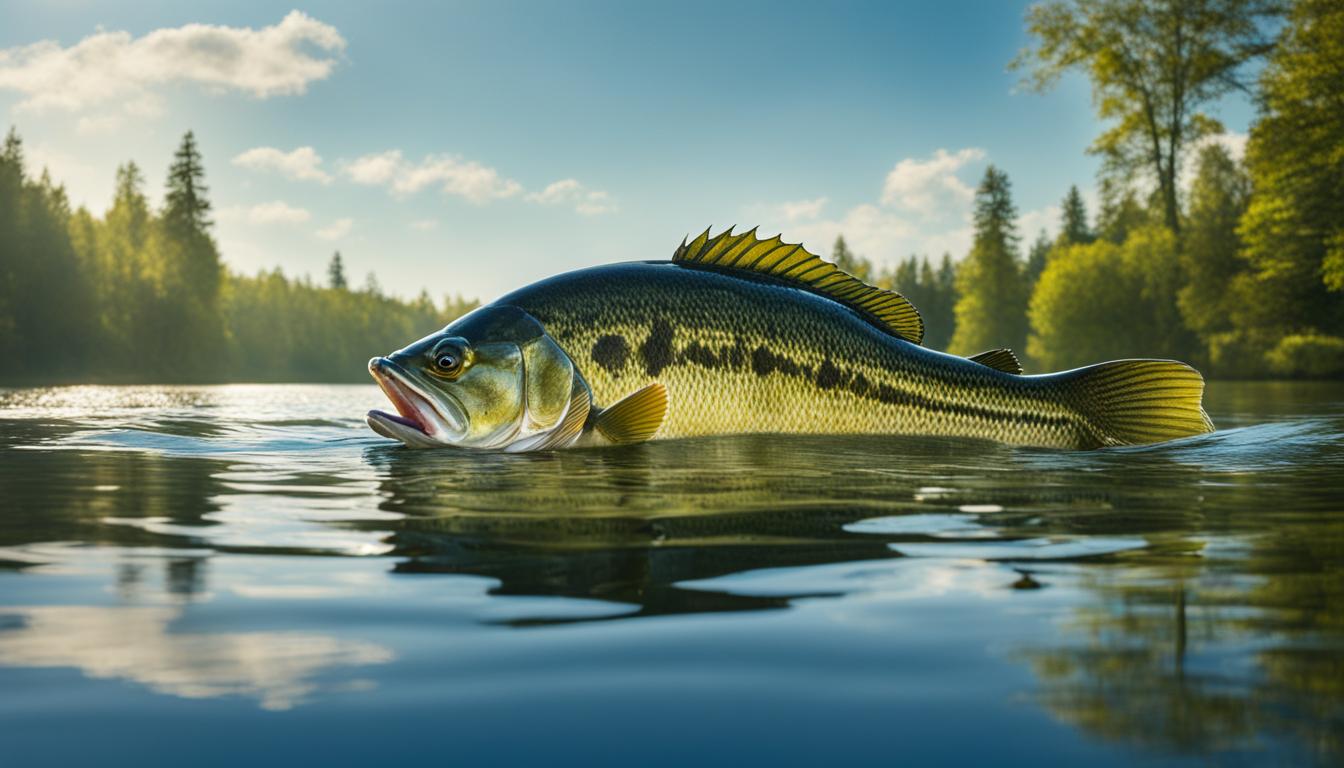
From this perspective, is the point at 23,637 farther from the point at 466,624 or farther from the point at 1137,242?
the point at 1137,242

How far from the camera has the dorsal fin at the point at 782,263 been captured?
7.57 m

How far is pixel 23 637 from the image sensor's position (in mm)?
2287

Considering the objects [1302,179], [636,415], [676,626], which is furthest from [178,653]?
[1302,179]

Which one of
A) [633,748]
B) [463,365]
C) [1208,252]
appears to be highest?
[1208,252]

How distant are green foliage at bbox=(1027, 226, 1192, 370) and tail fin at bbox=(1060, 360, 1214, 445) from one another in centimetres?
6136

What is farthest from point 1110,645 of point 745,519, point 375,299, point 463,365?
point 375,299

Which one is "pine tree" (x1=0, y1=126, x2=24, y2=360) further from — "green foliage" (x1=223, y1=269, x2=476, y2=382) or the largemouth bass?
the largemouth bass

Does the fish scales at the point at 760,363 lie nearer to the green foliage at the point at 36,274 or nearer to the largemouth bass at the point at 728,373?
the largemouth bass at the point at 728,373

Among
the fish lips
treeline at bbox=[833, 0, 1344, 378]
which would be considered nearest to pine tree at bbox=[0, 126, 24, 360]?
treeline at bbox=[833, 0, 1344, 378]

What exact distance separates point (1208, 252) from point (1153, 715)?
188 ft

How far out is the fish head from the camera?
21.3 ft

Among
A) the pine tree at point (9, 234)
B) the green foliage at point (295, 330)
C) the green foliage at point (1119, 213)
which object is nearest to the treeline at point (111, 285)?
the pine tree at point (9, 234)

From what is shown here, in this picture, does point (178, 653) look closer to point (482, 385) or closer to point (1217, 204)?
point (482, 385)

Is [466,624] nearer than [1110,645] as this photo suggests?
No
